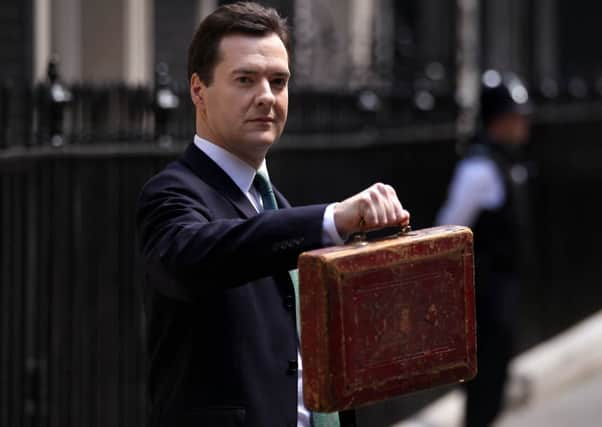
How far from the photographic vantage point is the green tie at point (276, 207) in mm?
3512

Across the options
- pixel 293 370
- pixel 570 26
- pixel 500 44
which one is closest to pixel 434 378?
pixel 293 370

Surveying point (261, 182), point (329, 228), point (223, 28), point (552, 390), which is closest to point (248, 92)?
point (223, 28)

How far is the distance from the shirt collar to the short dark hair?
0.48 ft

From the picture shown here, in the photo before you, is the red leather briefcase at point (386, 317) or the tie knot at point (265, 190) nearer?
the red leather briefcase at point (386, 317)

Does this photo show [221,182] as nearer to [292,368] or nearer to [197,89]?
[197,89]

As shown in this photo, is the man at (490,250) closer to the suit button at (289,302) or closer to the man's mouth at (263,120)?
the suit button at (289,302)

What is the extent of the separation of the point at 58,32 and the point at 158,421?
19.5 feet

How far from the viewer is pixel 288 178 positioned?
7141 millimetres

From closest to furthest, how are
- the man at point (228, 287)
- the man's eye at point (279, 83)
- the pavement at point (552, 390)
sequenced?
the man at point (228, 287) < the man's eye at point (279, 83) < the pavement at point (552, 390)

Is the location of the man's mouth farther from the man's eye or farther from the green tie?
the green tie

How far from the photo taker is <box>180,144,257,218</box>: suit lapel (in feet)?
11.4

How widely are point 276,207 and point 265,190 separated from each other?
0.05 metres

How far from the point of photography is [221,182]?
3.49 meters

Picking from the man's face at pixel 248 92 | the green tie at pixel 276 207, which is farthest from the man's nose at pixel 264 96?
the green tie at pixel 276 207
